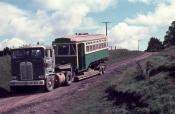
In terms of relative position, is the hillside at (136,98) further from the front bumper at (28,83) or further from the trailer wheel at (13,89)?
the trailer wheel at (13,89)

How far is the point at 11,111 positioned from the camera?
72.7 feet

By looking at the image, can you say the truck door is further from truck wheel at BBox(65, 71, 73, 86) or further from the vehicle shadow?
truck wheel at BBox(65, 71, 73, 86)

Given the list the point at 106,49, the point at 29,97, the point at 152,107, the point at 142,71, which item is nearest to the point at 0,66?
the point at 29,97

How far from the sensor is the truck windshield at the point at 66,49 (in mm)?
33250

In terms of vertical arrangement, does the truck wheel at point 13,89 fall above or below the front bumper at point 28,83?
below

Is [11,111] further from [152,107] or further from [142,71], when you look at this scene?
[152,107]

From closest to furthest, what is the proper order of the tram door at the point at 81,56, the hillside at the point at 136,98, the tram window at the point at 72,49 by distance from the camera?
the hillside at the point at 136,98, the tram window at the point at 72,49, the tram door at the point at 81,56

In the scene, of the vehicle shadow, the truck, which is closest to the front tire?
the truck

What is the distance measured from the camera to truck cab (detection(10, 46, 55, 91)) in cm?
2856

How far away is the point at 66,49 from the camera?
1315 inches

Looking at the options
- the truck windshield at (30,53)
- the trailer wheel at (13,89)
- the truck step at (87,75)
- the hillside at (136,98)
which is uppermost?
the truck windshield at (30,53)

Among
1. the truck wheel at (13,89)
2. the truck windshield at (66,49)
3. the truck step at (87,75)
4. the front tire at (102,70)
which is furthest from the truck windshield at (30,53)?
the front tire at (102,70)

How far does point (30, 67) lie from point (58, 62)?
4.97 meters

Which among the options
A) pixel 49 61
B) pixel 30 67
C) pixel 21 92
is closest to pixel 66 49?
pixel 49 61
